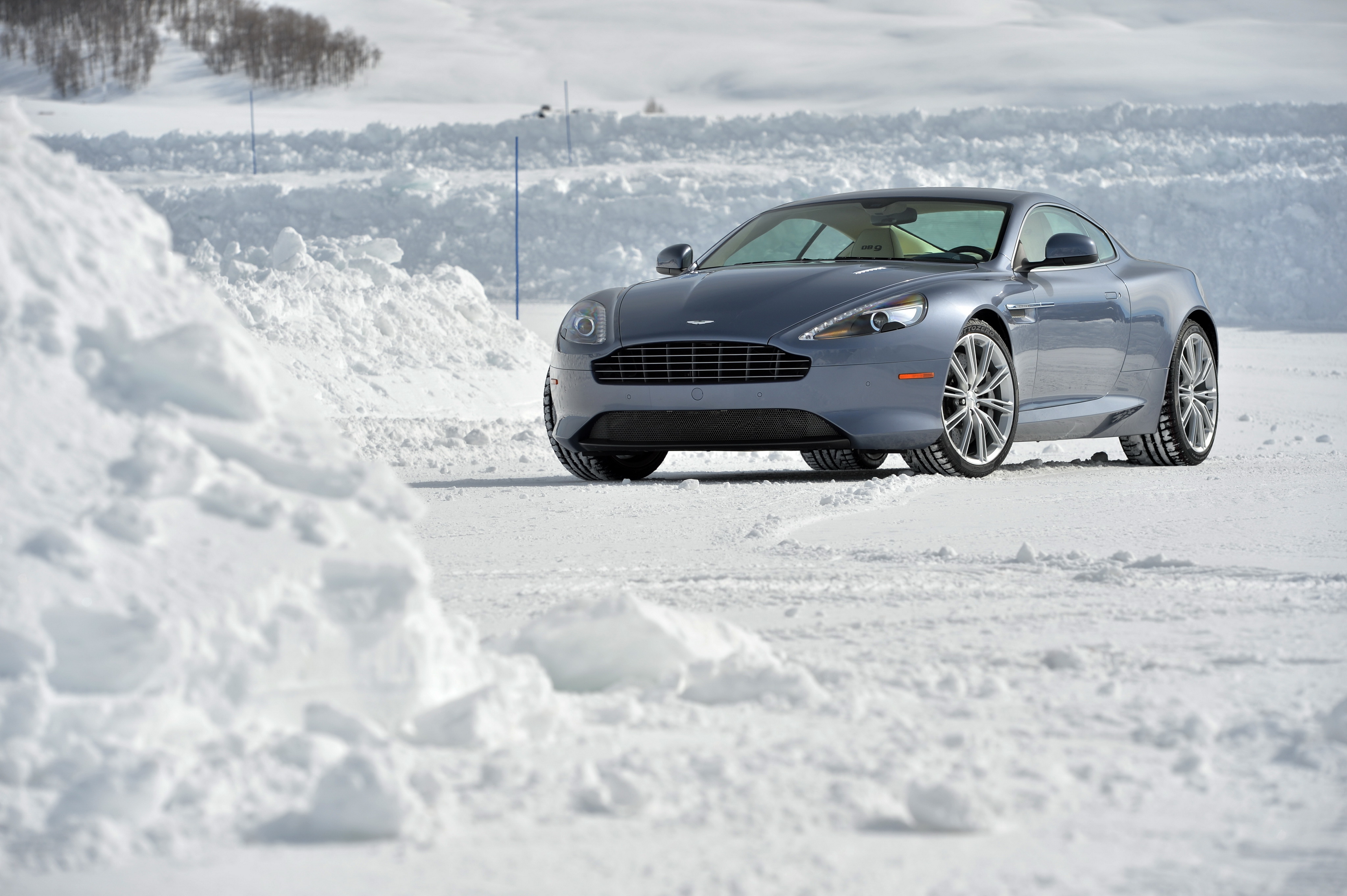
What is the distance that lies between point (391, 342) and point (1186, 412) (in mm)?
5706

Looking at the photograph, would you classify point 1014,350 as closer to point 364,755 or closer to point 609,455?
point 609,455

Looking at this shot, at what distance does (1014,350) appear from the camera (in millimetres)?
7422

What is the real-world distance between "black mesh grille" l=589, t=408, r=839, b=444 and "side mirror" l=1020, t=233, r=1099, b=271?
1555 mm

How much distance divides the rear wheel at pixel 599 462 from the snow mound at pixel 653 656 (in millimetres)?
4349

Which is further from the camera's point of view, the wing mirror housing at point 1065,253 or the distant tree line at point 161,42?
the distant tree line at point 161,42

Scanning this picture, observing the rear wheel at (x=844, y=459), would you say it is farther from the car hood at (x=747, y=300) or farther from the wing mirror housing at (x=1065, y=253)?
the wing mirror housing at (x=1065, y=253)

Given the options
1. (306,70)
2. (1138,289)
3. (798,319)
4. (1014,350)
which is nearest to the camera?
(798,319)

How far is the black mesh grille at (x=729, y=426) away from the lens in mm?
6848

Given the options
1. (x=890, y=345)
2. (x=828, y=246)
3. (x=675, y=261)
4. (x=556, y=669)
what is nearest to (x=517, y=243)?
(x=675, y=261)

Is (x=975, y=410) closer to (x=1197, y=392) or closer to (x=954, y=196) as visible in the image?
(x=954, y=196)

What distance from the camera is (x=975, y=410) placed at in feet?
23.6

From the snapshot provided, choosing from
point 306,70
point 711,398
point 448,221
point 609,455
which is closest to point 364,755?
point 711,398

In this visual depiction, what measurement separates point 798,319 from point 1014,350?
3.82 ft

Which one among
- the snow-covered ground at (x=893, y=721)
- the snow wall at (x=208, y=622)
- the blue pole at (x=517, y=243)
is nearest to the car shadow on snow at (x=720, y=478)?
the snow-covered ground at (x=893, y=721)
